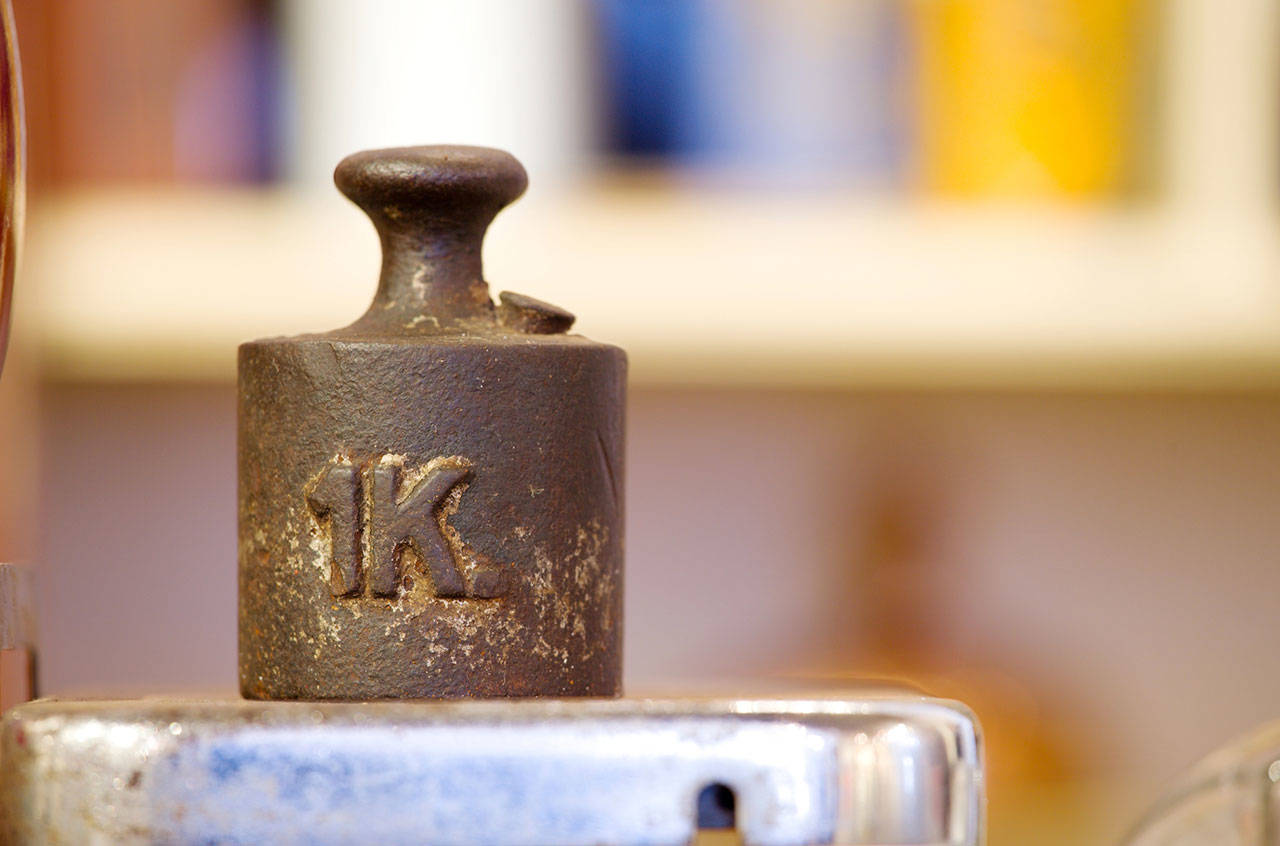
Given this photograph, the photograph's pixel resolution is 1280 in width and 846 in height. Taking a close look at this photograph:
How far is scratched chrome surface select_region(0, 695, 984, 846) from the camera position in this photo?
365mm

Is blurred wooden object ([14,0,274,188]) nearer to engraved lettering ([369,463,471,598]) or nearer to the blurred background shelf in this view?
the blurred background shelf

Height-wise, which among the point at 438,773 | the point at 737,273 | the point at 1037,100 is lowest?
the point at 438,773

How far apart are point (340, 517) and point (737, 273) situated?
28.7 inches

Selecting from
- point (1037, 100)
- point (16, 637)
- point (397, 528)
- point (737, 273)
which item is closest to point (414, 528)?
point (397, 528)

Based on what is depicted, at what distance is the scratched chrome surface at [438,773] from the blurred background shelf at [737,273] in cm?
72

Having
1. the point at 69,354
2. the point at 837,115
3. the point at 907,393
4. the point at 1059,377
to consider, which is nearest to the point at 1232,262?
the point at 1059,377

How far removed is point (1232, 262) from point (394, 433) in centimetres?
84

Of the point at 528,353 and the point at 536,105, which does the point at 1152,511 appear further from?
the point at 528,353

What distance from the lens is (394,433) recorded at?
40 cm

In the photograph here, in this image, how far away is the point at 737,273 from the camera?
1104 mm

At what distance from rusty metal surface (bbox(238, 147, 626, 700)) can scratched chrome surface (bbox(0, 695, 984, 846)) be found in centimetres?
3

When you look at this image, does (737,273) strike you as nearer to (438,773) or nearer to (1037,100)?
(1037,100)

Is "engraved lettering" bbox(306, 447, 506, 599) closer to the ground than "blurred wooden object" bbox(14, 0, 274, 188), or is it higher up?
closer to the ground

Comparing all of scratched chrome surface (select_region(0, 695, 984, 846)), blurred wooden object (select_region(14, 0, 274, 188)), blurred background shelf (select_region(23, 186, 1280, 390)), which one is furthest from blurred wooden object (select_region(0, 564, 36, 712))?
blurred wooden object (select_region(14, 0, 274, 188))
